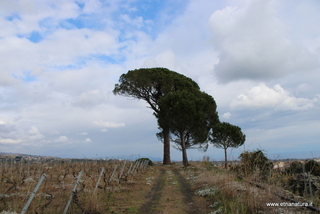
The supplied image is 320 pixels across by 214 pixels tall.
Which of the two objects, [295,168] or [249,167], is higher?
[249,167]

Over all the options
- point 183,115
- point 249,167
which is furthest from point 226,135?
point 249,167

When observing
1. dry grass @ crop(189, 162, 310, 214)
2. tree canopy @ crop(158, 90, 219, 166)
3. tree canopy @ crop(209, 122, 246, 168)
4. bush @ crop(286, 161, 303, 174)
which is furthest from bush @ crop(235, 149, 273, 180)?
tree canopy @ crop(209, 122, 246, 168)

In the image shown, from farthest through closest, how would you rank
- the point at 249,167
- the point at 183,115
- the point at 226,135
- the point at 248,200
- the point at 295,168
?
the point at 226,135 → the point at 183,115 → the point at 295,168 → the point at 249,167 → the point at 248,200

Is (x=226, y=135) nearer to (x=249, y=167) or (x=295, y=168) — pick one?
(x=295, y=168)

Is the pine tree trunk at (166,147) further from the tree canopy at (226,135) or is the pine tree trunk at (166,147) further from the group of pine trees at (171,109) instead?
the tree canopy at (226,135)

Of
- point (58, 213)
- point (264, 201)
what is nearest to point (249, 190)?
point (264, 201)

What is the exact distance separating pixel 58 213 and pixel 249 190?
16.2 ft

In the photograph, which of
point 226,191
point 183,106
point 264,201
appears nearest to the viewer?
point 264,201

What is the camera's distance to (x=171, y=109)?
25.8 m

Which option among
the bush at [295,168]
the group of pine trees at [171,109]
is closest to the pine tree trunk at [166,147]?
the group of pine trees at [171,109]

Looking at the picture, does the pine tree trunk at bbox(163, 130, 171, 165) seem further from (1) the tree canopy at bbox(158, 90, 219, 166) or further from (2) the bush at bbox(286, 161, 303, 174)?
(2) the bush at bbox(286, 161, 303, 174)

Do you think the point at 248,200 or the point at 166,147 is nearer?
the point at 248,200

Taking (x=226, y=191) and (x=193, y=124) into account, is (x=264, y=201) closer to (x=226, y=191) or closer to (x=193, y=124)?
(x=226, y=191)

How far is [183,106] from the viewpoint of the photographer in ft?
81.2
